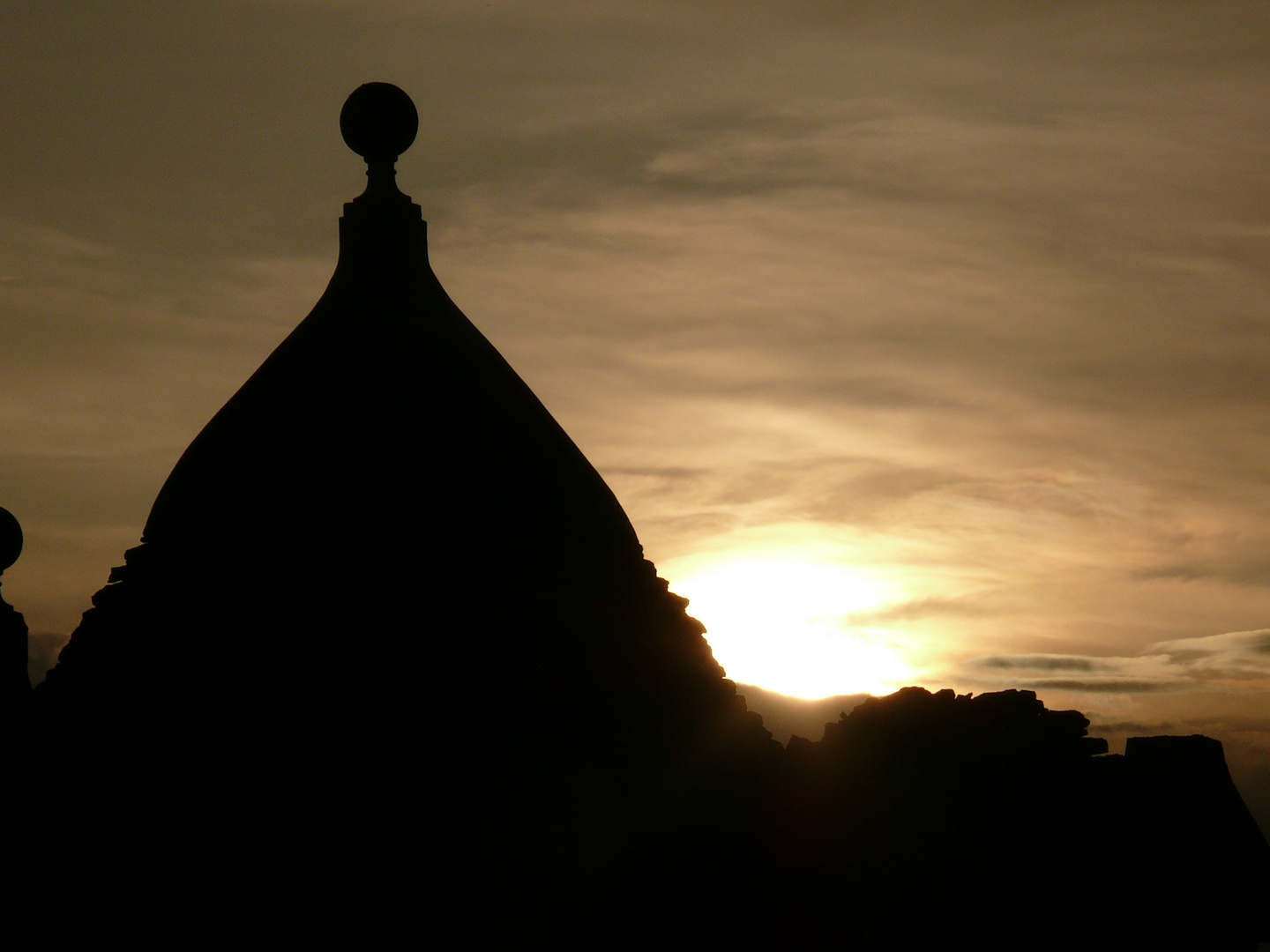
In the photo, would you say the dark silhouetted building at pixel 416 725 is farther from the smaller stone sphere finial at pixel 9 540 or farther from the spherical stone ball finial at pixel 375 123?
the smaller stone sphere finial at pixel 9 540

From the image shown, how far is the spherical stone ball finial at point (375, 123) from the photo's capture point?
882 centimetres

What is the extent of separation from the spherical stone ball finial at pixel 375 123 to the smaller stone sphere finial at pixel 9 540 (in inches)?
185

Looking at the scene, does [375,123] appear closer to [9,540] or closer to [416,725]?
[416,725]

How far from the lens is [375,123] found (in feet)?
29.0

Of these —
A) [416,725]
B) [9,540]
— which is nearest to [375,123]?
[416,725]

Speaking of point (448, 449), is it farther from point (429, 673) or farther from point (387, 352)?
point (429, 673)

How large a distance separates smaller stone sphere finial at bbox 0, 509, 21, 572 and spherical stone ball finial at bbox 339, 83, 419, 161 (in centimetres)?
470

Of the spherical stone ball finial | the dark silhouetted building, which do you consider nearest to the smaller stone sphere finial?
the dark silhouetted building

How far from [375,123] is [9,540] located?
4968 mm

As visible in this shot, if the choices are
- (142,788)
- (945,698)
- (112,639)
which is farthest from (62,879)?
(945,698)

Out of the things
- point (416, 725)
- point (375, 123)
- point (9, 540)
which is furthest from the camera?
point (9, 540)

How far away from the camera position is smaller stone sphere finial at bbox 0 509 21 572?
11000 millimetres

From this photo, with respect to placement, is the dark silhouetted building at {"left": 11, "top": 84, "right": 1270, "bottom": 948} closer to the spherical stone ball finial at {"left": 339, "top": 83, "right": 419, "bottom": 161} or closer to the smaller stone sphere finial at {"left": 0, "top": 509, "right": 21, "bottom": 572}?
the spherical stone ball finial at {"left": 339, "top": 83, "right": 419, "bottom": 161}

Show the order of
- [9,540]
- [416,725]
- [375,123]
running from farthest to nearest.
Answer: [9,540] < [375,123] < [416,725]
